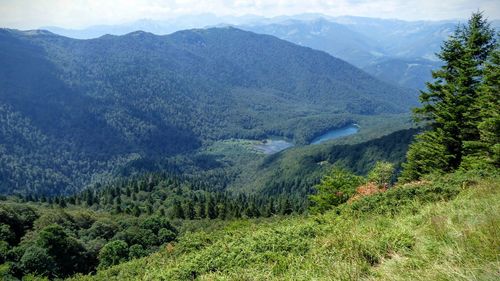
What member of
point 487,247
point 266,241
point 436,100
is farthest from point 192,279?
point 436,100

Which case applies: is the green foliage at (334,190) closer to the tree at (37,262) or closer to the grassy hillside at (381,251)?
the grassy hillside at (381,251)

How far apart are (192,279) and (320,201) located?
27909mm

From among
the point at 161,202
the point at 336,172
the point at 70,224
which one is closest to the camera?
the point at 336,172

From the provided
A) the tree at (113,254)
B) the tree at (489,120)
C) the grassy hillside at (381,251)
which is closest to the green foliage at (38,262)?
the tree at (113,254)

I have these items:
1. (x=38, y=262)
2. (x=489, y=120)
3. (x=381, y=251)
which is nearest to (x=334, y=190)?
(x=489, y=120)

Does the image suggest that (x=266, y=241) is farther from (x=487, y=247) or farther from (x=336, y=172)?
(x=336, y=172)

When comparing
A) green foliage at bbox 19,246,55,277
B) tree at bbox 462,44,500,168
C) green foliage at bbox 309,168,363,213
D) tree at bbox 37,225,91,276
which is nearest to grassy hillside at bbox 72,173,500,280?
tree at bbox 462,44,500,168

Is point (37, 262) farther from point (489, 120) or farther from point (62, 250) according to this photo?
point (489, 120)

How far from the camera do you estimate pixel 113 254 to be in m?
46.8

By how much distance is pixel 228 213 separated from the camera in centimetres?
10350

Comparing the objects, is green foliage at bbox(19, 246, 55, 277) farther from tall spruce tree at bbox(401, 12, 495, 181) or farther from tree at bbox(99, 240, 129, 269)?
tall spruce tree at bbox(401, 12, 495, 181)

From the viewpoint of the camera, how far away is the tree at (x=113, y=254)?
45.0 meters

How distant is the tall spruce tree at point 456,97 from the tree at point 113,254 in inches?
A: 1423

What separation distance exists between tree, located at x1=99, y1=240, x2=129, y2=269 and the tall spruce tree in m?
36.1
